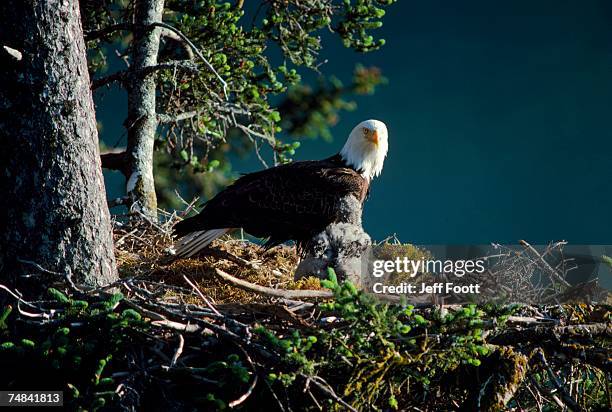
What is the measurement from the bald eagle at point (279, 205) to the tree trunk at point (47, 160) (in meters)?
1.72

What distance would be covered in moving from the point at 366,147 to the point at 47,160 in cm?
310

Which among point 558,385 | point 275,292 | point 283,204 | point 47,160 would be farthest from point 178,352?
point 283,204

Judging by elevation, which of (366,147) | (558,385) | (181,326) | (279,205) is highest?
(366,147)

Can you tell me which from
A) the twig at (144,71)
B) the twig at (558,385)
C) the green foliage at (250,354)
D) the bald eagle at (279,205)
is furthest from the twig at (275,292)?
the twig at (144,71)

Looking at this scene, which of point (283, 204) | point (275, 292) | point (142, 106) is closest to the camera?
point (275, 292)

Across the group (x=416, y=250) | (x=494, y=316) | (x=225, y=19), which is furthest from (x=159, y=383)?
(x=225, y=19)

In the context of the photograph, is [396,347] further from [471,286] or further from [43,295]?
[43,295]

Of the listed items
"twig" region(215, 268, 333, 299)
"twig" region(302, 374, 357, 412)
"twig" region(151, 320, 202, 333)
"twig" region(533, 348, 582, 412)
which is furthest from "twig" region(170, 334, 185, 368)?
"twig" region(533, 348, 582, 412)

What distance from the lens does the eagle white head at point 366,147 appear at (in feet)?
21.9

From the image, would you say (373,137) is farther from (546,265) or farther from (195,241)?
(546,265)

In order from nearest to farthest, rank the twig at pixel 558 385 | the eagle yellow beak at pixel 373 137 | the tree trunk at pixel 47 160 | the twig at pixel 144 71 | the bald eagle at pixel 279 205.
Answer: the twig at pixel 558 385 < the tree trunk at pixel 47 160 < the bald eagle at pixel 279 205 < the eagle yellow beak at pixel 373 137 < the twig at pixel 144 71

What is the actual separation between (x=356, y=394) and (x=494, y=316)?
751 mm

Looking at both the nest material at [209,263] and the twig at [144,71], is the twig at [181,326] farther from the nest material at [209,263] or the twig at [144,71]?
the twig at [144,71]

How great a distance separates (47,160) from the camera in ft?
13.7
